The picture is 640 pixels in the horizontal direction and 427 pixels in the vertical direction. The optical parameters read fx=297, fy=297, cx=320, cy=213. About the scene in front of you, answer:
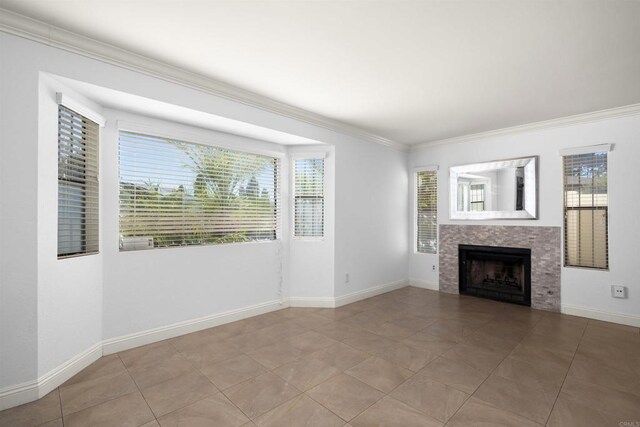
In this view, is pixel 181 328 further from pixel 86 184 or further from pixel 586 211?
pixel 586 211

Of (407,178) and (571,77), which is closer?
(571,77)

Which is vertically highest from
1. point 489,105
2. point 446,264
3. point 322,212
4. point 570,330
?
point 489,105

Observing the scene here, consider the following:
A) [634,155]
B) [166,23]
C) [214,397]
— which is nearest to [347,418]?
[214,397]

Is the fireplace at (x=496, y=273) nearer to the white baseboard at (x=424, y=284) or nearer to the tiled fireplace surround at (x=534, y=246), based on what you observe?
the tiled fireplace surround at (x=534, y=246)

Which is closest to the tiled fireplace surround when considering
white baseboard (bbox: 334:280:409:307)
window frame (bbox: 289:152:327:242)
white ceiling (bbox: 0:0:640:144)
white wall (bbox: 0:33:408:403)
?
white baseboard (bbox: 334:280:409:307)

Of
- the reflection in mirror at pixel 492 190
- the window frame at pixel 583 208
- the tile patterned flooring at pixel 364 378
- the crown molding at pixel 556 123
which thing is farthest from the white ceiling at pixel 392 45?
the tile patterned flooring at pixel 364 378

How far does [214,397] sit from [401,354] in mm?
1801

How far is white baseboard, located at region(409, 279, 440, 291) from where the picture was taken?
5.69m

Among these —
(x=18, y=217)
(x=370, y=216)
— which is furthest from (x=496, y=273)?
(x=18, y=217)

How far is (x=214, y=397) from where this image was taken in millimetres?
2305

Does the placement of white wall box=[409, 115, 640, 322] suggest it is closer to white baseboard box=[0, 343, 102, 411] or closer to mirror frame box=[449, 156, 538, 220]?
mirror frame box=[449, 156, 538, 220]

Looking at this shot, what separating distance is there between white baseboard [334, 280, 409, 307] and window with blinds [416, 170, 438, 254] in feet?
2.74

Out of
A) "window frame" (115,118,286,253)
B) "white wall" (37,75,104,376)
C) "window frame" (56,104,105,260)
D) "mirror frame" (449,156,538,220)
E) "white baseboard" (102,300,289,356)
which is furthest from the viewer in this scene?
"mirror frame" (449,156,538,220)

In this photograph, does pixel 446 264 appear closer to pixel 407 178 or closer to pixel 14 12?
pixel 407 178
